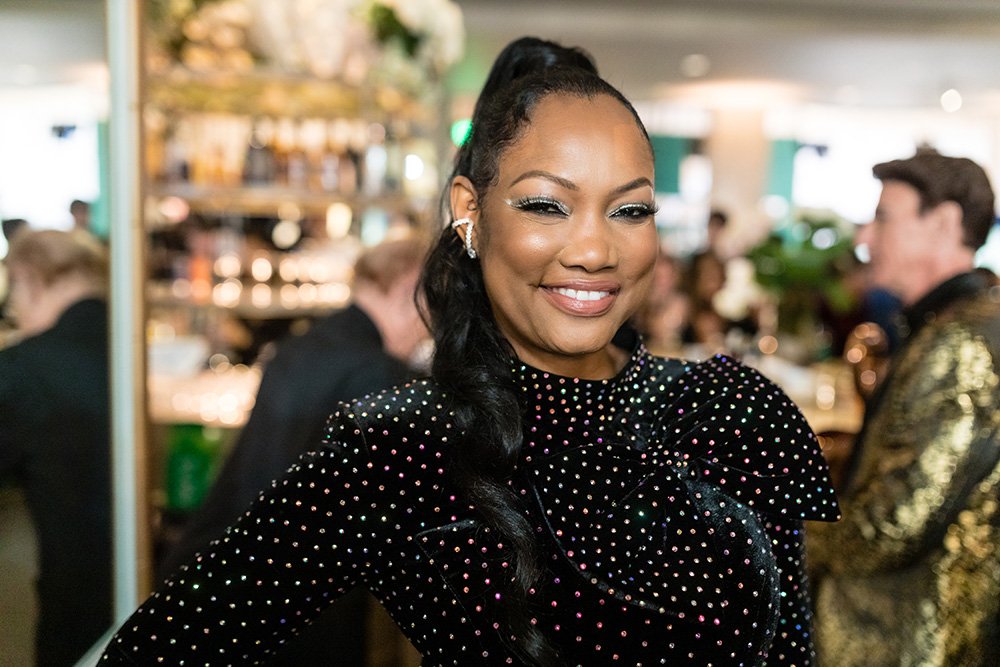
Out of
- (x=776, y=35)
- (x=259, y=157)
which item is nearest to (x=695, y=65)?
(x=776, y=35)

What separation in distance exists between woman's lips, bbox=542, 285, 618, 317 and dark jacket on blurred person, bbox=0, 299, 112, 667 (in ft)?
1.98

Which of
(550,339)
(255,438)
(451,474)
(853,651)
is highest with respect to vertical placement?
(550,339)

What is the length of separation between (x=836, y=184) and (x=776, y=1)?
639 centimetres

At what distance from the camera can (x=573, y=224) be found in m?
1.06

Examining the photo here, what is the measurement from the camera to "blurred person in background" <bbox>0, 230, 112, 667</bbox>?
1136mm

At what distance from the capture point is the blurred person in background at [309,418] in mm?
2504

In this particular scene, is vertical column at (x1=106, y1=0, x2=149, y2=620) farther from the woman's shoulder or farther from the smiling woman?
the woman's shoulder

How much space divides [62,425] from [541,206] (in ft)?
2.35

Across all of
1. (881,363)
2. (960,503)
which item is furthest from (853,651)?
(881,363)

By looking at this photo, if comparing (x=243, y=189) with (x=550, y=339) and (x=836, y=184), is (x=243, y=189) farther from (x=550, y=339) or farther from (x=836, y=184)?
(x=836, y=184)

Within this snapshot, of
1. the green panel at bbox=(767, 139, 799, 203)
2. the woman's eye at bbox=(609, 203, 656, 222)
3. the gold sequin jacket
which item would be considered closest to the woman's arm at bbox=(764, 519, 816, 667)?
the woman's eye at bbox=(609, 203, 656, 222)

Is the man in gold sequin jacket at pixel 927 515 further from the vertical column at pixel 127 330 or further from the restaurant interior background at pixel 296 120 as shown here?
the vertical column at pixel 127 330

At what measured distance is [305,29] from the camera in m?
3.79

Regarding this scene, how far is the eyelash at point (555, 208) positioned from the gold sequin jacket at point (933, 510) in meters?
1.16
